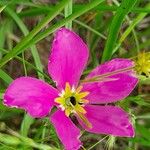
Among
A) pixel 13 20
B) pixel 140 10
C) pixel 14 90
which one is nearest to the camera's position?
pixel 14 90

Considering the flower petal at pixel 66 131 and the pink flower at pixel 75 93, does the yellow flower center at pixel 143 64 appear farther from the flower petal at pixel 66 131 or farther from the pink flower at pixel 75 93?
the flower petal at pixel 66 131

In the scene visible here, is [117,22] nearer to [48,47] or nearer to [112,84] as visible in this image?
[112,84]

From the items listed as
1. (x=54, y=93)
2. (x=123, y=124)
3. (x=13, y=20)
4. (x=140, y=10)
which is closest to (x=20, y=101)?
(x=54, y=93)

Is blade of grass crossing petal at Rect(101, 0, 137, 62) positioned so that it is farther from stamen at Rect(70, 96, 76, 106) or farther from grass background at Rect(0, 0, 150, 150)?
stamen at Rect(70, 96, 76, 106)

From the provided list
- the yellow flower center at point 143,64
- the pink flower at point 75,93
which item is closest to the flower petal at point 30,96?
the pink flower at point 75,93

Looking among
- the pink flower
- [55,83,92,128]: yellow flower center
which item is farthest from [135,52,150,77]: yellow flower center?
[55,83,92,128]: yellow flower center

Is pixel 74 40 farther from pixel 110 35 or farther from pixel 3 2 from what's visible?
pixel 3 2

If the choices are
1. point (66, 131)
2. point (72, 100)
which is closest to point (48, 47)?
point (72, 100)
